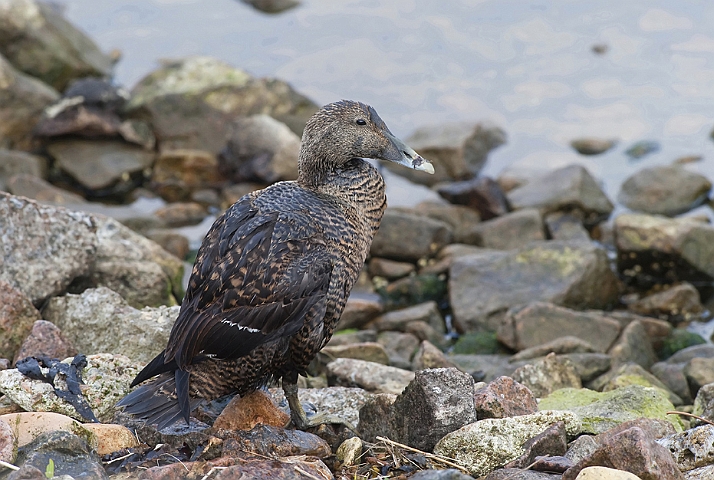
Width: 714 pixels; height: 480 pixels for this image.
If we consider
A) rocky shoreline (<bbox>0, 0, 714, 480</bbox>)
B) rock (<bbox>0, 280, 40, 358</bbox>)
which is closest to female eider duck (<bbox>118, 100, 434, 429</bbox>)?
rocky shoreline (<bbox>0, 0, 714, 480</bbox>)

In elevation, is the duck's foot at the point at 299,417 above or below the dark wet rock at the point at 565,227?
above

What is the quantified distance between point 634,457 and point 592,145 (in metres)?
9.36

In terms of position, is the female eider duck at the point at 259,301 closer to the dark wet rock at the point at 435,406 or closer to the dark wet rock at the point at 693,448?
the dark wet rock at the point at 435,406

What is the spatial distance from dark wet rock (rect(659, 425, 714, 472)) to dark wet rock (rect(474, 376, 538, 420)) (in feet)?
2.43

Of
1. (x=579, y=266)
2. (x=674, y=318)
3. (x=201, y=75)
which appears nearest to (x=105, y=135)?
(x=201, y=75)

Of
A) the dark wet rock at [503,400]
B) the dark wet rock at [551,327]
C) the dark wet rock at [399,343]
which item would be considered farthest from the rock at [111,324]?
the dark wet rock at [551,327]

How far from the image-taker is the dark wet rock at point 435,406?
444 centimetres

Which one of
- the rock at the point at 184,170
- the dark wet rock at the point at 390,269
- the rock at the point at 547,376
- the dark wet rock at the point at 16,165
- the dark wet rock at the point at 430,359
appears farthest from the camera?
the rock at the point at 184,170

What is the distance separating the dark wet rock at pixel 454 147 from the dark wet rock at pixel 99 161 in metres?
3.52

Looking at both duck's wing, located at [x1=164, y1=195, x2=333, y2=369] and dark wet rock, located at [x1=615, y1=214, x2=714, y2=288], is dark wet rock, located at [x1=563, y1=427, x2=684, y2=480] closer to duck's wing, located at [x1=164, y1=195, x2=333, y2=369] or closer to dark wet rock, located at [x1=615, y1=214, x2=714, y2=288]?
duck's wing, located at [x1=164, y1=195, x2=333, y2=369]

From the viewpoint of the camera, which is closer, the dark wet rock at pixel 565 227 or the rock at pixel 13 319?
the rock at pixel 13 319

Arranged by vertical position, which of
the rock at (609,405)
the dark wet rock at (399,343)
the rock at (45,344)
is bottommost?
the dark wet rock at (399,343)

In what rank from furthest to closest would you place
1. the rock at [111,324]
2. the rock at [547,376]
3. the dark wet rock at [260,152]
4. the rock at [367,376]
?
the dark wet rock at [260,152] < the rock at [547,376] < the rock at [367,376] < the rock at [111,324]

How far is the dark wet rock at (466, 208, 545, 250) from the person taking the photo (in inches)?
413
